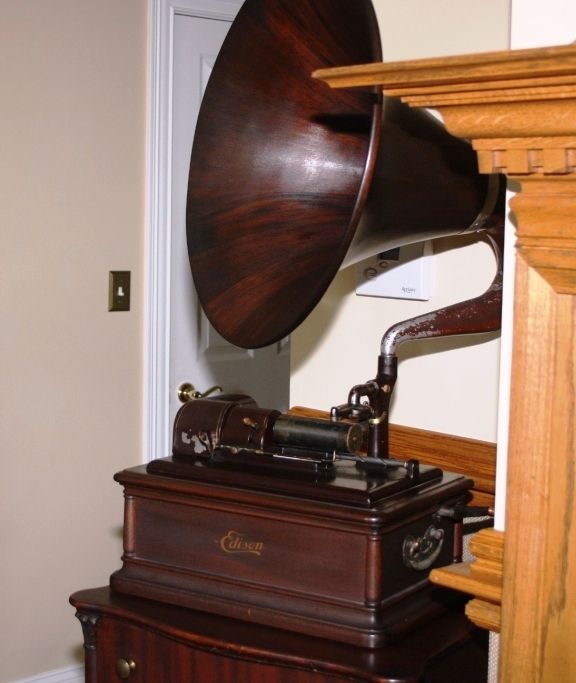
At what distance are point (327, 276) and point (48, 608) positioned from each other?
1.65m

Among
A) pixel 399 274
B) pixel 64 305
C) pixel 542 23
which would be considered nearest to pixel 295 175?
pixel 399 274

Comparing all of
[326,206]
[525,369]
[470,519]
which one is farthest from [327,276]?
[470,519]

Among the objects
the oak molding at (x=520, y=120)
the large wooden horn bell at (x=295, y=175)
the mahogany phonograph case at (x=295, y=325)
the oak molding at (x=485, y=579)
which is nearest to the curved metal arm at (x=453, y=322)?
the mahogany phonograph case at (x=295, y=325)

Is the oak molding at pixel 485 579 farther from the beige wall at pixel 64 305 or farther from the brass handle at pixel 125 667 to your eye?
the beige wall at pixel 64 305

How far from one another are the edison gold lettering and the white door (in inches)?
54.7

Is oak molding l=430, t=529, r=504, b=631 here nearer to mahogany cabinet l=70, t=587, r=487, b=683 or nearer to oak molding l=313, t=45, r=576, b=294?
mahogany cabinet l=70, t=587, r=487, b=683

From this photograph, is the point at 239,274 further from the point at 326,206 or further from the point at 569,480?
the point at 569,480

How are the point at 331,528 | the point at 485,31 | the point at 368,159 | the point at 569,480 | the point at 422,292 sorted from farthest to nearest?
the point at 422,292 → the point at 485,31 → the point at 331,528 → the point at 368,159 → the point at 569,480

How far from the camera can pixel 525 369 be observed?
93 cm

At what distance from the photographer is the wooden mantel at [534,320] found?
2.79 ft

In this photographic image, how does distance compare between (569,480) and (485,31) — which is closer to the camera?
(569,480)

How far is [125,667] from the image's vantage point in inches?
56.5

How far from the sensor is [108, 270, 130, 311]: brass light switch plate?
266 cm

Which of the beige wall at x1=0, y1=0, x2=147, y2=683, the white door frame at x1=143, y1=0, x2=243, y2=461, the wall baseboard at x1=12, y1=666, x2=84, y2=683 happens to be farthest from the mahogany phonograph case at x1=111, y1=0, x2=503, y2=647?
the wall baseboard at x1=12, y1=666, x2=84, y2=683
